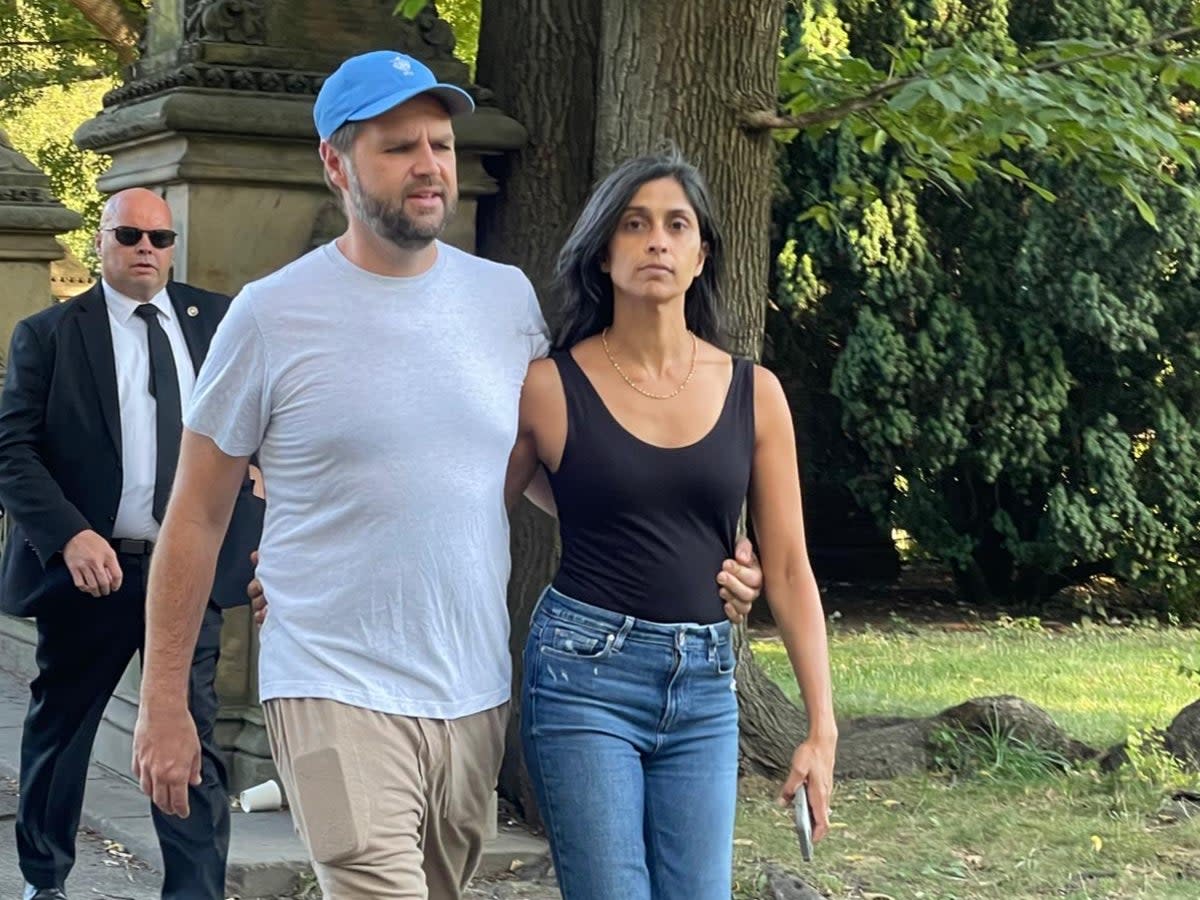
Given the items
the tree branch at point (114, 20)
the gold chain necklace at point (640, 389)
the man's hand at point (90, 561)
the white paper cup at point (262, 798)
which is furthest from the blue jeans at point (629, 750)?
the tree branch at point (114, 20)

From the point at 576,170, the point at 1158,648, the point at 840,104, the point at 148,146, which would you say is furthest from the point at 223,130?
the point at 1158,648

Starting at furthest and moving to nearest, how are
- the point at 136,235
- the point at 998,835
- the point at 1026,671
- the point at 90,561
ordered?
the point at 1026,671, the point at 998,835, the point at 136,235, the point at 90,561

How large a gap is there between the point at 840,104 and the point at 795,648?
12.9 feet

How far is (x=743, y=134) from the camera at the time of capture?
6508mm

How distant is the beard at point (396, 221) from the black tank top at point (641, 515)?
40cm

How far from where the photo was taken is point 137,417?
5133 mm

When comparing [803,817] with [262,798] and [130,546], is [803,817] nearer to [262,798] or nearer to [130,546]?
[130,546]

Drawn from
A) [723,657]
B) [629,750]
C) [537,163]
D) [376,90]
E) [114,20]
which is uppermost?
[114,20]

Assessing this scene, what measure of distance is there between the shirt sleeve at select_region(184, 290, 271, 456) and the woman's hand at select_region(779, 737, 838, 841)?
3.53 ft

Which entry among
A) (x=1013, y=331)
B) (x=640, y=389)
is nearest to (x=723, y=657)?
(x=640, y=389)

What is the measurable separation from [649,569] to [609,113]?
11.2 ft

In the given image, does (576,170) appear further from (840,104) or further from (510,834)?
(510,834)

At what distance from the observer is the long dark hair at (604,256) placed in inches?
132

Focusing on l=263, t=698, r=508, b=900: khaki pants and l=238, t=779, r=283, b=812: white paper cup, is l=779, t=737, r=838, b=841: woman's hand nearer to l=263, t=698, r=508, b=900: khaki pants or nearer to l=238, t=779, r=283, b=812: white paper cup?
l=263, t=698, r=508, b=900: khaki pants
